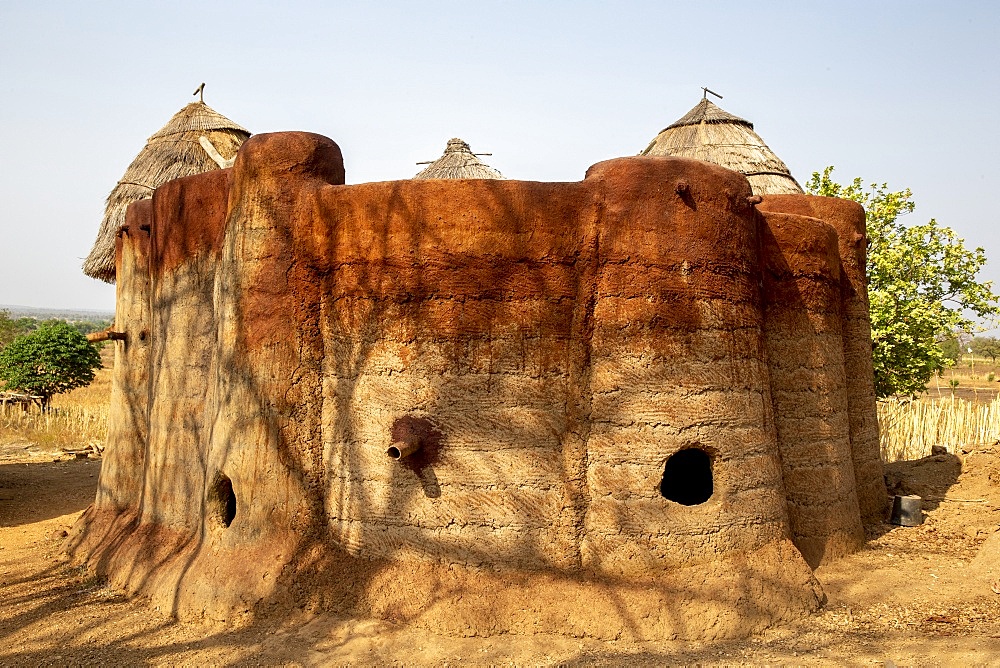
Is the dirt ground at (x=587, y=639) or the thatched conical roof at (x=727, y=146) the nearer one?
the dirt ground at (x=587, y=639)

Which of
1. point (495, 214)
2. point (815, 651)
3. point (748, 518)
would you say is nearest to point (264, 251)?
point (495, 214)

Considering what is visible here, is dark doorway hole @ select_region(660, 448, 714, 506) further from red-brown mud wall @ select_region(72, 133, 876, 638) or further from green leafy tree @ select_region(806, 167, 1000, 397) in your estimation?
Answer: green leafy tree @ select_region(806, 167, 1000, 397)

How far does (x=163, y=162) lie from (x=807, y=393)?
1159cm

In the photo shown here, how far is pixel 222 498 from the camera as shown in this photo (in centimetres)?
638

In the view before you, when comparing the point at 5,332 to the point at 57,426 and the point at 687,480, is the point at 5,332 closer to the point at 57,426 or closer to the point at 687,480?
the point at 57,426

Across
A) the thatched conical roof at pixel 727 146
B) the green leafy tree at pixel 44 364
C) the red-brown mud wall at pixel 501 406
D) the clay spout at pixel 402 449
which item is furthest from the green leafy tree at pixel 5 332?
the clay spout at pixel 402 449

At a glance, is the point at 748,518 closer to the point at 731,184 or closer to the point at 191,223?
the point at 731,184

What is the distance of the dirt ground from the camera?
503cm

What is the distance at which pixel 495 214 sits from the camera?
224 inches

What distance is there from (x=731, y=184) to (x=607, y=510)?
9.02ft

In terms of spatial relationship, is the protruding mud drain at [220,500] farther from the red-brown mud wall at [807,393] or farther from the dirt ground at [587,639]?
the red-brown mud wall at [807,393]

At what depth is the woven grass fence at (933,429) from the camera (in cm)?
1295

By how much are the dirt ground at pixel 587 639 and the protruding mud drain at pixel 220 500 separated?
2.69ft

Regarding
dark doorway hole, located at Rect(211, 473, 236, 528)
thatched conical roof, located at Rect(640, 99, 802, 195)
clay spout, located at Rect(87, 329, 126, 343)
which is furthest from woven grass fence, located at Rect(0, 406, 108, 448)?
thatched conical roof, located at Rect(640, 99, 802, 195)
